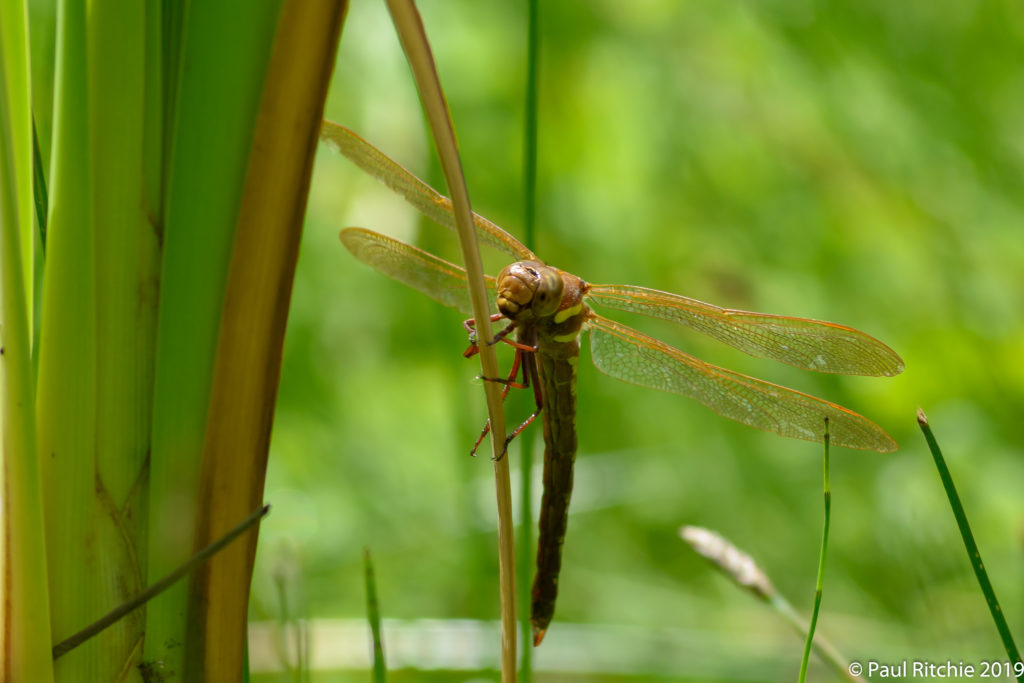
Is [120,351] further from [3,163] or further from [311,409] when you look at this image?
[311,409]

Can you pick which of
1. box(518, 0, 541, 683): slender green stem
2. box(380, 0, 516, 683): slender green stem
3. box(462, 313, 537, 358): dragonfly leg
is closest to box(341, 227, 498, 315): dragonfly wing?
box(462, 313, 537, 358): dragonfly leg

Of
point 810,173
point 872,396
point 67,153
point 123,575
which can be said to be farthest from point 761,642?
point 67,153

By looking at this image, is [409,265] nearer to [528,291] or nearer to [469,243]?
[528,291]

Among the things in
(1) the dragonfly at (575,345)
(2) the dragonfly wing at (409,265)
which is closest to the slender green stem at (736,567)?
(1) the dragonfly at (575,345)

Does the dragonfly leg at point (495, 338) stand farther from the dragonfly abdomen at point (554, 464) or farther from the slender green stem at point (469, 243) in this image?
the slender green stem at point (469, 243)

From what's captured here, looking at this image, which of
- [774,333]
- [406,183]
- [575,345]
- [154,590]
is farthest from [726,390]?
[154,590]

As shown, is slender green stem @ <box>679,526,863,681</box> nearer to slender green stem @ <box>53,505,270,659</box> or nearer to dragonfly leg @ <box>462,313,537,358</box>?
dragonfly leg @ <box>462,313,537,358</box>
